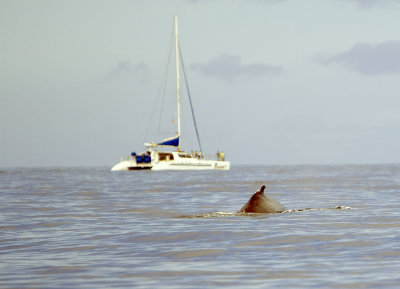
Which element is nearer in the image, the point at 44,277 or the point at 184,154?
the point at 44,277

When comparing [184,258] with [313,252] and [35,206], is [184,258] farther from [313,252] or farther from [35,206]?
[35,206]

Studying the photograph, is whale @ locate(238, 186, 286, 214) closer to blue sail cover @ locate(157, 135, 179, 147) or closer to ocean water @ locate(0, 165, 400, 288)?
ocean water @ locate(0, 165, 400, 288)

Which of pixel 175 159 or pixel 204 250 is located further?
pixel 175 159

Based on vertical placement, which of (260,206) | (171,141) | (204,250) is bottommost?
(204,250)

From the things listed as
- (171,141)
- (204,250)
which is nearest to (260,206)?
(204,250)

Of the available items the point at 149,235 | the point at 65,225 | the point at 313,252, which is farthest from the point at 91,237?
the point at 313,252

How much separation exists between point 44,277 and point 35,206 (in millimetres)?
20271

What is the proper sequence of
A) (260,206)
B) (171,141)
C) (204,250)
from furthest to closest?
(171,141) < (260,206) < (204,250)

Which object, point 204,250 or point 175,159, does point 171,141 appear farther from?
point 204,250

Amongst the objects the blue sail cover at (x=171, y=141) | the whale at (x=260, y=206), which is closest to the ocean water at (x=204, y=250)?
the whale at (x=260, y=206)

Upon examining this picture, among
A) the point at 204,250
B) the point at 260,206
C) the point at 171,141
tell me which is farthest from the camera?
the point at 171,141

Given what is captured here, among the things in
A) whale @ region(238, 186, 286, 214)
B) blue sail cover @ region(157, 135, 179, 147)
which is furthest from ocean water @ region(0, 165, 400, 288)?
blue sail cover @ region(157, 135, 179, 147)

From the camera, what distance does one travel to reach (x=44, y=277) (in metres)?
12.5

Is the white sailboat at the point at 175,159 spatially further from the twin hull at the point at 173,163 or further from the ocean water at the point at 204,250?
the ocean water at the point at 204,250
